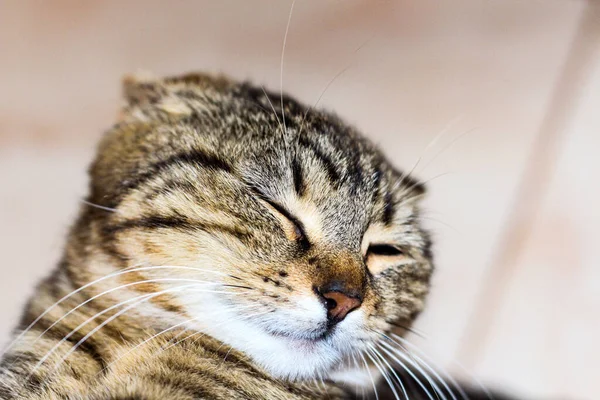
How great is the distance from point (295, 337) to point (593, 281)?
71 centimetres

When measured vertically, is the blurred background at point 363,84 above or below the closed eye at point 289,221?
above

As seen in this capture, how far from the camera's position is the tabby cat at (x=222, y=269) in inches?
23.6

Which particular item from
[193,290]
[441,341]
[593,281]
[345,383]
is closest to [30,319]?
[193,290]

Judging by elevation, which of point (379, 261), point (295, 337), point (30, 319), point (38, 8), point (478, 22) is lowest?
point (30, 319)

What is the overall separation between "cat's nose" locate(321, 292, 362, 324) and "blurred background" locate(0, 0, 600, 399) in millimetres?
270

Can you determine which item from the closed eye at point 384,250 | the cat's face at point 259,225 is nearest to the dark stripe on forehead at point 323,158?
the cat's face at point 259,225

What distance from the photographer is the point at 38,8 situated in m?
0.77

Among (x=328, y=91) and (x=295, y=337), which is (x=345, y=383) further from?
(x=328, y=91)

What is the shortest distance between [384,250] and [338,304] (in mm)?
155

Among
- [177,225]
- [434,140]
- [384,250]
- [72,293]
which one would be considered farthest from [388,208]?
[72,293]

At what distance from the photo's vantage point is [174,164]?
659 millimetres

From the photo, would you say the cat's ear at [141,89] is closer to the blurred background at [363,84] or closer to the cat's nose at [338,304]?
the blurred background at [363,84]

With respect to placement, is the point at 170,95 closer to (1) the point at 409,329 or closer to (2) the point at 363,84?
(2) the point at 363,84

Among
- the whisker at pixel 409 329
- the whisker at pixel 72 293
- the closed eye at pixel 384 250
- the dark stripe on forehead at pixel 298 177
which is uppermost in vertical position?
the dark stripe on forehead at pixel 298 177
